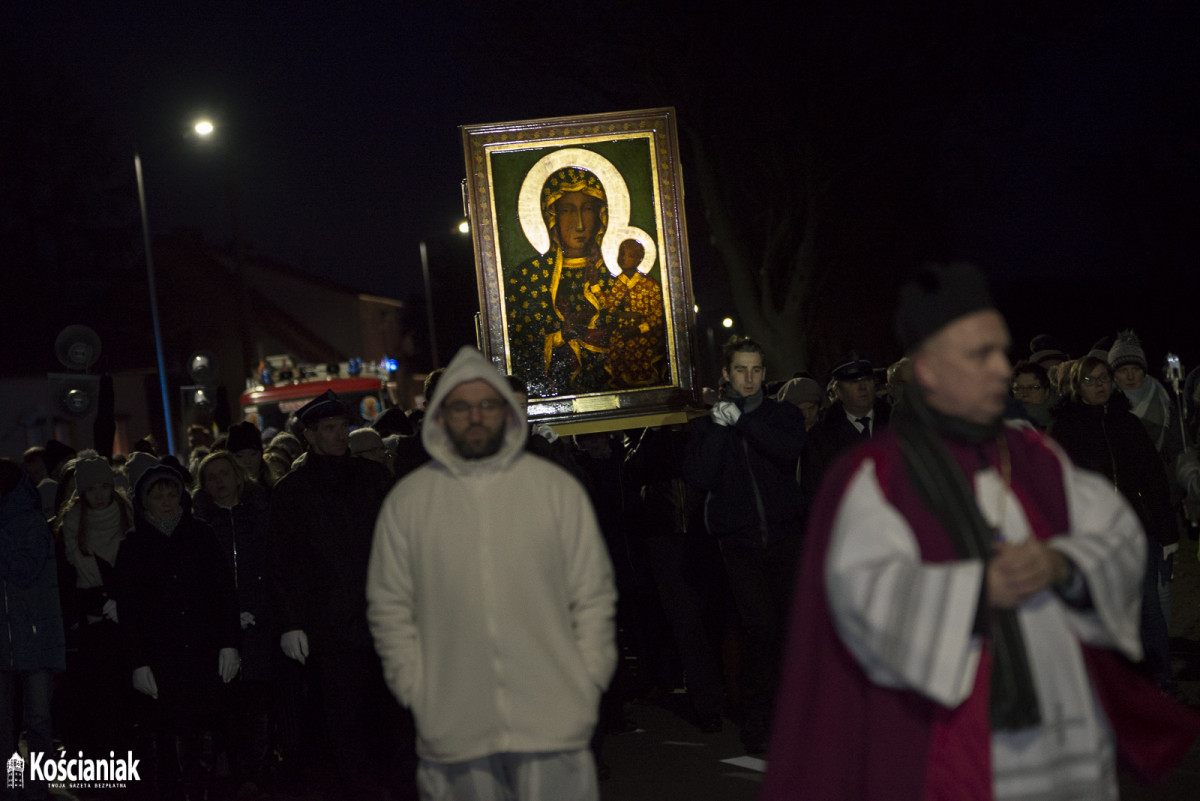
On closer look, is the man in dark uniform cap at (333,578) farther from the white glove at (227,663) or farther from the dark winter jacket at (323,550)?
the white glove at (227,663)

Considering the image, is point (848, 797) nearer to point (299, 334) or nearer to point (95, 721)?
point (95, 721)

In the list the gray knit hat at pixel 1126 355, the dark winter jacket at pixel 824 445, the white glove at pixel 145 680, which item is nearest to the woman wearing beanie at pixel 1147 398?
the gray knit hat at pixel 1126 355

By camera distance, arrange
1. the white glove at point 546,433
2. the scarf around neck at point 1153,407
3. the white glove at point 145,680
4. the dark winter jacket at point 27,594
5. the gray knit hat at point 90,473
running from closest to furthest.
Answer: the white glove at point 145,680, the dark winter jacket at point 27,594, the white glove at point 546,433, the gray knit hat at point 90,473, the scarf around neck at point 1153,407

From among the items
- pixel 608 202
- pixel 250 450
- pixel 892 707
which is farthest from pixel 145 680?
pixel 892 707

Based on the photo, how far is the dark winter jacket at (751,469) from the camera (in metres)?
7.50

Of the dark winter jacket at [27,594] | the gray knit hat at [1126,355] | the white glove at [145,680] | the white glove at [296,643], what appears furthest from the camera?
the gray knit hat at [1126,355]

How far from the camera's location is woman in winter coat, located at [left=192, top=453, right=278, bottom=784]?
8.07 m

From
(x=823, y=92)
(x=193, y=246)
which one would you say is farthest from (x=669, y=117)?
(x=193, y=246)

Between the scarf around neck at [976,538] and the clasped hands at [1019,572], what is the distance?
0.12 ft

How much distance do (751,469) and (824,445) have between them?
0.79 m

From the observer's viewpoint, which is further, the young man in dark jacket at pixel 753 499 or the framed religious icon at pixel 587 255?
the framed religious icon at pixel 587 255

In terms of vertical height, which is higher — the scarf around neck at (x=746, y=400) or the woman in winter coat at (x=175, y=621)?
the scarf around neck at (x=746, y=400)

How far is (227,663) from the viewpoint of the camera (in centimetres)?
737

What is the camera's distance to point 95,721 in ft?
27.0
